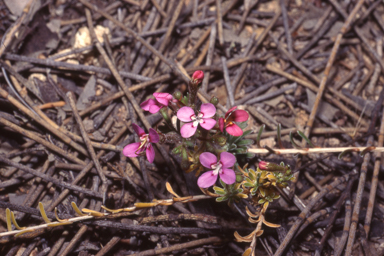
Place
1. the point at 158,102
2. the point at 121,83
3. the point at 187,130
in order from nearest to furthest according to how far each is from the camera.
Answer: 1. the point at 187,130
2. the point at 158,102
3. the point at 121,83

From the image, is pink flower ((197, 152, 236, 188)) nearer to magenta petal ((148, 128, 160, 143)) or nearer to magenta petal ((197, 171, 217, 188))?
magenta petal ((197, 171, 217, 188))

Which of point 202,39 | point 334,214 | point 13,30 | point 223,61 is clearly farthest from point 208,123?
point 13,30

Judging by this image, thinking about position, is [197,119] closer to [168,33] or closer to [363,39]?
[168,33]

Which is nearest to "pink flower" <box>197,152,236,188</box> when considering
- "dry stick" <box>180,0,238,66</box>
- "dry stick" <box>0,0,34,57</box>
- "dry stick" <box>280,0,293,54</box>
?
"dry stick" <box>180,0,238,66</box>

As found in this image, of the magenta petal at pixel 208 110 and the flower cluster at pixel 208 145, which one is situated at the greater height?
the magenta petal at pixel 208 110

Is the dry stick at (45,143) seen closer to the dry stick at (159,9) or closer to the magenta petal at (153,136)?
the magenta petal at (153,136)

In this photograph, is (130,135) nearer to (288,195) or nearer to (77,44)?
(77,44)

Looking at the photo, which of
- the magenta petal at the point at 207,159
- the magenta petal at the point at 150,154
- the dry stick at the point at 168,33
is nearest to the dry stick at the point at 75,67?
the dry stick at the point at 168,33
